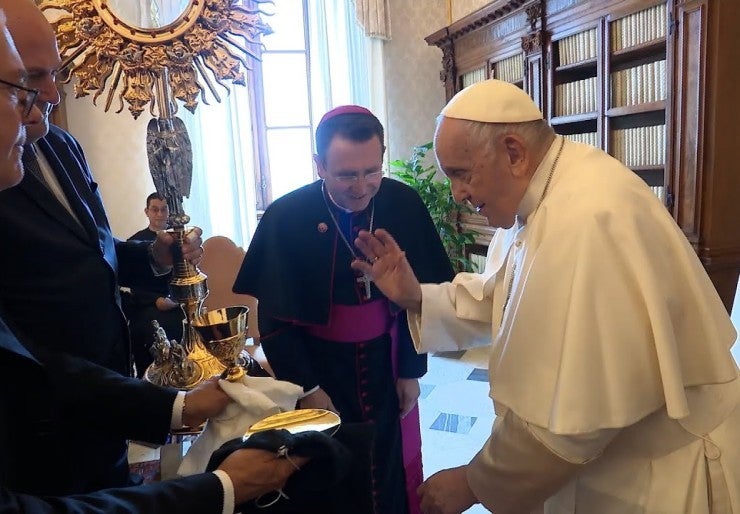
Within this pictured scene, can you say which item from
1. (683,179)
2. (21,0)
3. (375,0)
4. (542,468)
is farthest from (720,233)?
(375,0)

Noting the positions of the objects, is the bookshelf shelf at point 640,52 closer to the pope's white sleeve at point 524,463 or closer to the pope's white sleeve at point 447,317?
the pope's white sleeve at point 447,317

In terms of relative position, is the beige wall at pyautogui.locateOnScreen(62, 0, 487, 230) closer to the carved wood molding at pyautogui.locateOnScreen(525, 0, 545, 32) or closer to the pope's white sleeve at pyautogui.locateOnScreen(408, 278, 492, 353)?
the carved wood molding at pyautogui.locateOnScreen(525, 0, 545, 32)

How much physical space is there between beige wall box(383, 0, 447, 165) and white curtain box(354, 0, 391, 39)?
184mm

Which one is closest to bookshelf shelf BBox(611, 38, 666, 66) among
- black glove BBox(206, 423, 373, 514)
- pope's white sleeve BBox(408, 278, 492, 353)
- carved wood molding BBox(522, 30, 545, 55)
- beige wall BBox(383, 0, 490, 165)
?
carved wood molding BBox(522, 30, 545, 55)

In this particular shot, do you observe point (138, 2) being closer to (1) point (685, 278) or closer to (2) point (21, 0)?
(2) point (21, 0)

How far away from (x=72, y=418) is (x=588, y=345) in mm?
1143

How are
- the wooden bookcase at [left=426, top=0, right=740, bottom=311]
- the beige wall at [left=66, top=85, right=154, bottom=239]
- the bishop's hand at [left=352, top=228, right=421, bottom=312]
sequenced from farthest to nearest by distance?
1. the beige wall at [left=66, top=85, right=154, bottom=239]
2. the wooden bookcase at [left=426, top=0, right=740, bottom=311]
3. the bishop's hand at [left=352, top=228, right=421, bottom=312]

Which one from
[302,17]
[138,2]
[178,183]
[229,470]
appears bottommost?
[229,470]

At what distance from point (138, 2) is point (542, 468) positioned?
2.27 m

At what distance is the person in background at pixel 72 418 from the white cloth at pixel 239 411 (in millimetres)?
33

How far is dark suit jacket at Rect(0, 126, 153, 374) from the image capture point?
1456mm

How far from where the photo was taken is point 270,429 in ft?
3.82

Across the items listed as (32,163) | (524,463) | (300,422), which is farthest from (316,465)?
(32,163)

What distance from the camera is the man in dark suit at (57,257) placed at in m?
1.39
